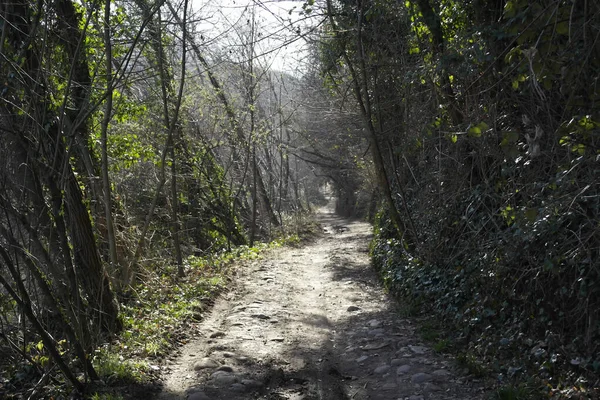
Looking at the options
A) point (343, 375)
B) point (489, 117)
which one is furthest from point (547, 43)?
point (343, 375)

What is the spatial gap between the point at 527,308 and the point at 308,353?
9.52 ft

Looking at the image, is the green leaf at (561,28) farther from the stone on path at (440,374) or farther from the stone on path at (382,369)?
the stone on path at (382,369)

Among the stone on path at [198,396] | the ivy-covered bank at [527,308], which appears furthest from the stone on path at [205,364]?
the ivy-covered bank at [527,308]

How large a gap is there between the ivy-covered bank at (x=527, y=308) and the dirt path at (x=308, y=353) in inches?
18.1

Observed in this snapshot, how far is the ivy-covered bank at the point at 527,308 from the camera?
5.38 metres

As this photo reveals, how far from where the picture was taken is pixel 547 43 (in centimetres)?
521

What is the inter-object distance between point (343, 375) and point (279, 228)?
19.6 metres

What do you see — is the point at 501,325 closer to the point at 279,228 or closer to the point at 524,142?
the point at 524,142

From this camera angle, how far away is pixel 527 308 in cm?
647

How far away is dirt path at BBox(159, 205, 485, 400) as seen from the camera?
20.5 ft

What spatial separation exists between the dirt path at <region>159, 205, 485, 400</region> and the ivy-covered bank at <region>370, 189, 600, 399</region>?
1.51 feet

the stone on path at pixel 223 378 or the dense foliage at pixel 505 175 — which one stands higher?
the dense foliage at pixel 505 175

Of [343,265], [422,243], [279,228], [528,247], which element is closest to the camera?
[528,247]

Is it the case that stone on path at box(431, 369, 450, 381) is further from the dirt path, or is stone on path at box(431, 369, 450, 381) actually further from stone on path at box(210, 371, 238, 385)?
stone on path at box(210, 371, 238, 385)
